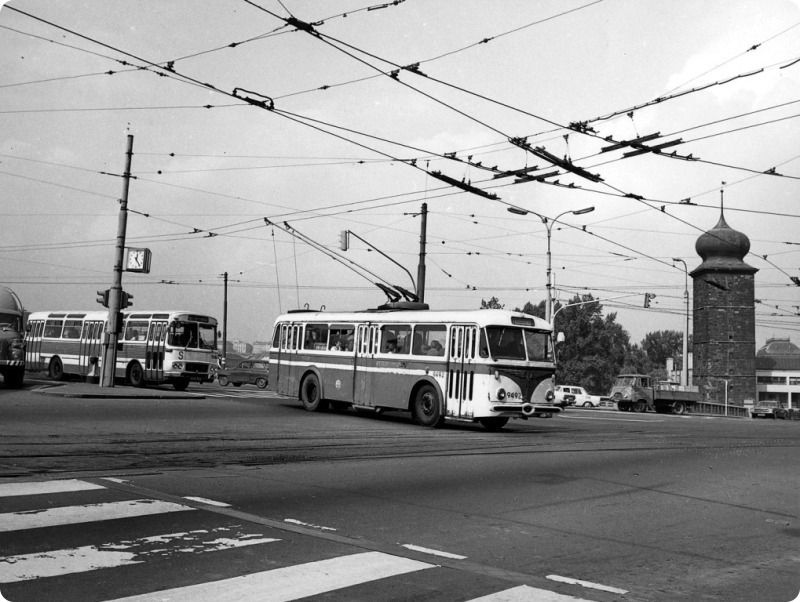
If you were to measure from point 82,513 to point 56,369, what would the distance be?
30.2 m

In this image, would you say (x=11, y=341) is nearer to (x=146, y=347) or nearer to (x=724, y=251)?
(x=146, y=347)

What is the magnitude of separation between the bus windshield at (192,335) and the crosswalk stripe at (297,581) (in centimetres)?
2543

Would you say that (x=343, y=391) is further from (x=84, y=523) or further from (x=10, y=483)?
(x=84, y=523)

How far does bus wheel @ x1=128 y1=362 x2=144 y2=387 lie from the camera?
31.0 metres

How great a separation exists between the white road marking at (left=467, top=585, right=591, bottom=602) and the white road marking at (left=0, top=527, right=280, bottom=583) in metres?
1.95

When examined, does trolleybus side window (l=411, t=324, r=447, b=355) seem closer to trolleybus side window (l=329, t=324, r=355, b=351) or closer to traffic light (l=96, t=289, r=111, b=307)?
trolleybus side window (l=329, t=324, r=355, b=351)

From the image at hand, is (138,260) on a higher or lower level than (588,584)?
higher

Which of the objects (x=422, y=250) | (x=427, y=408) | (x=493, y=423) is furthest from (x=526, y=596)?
(x=422, y=250)

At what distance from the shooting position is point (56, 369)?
34.6m

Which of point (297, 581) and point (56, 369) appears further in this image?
point (56, 369)

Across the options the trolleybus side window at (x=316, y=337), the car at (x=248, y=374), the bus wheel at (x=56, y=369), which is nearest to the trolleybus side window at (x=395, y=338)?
the trolleybus side window at (x=316, y=337)

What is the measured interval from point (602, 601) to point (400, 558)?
4.96 feet

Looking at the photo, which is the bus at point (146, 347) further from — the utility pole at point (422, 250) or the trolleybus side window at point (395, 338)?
the trolleybus side window at point (395, 338)

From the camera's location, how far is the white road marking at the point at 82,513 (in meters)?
6.42
